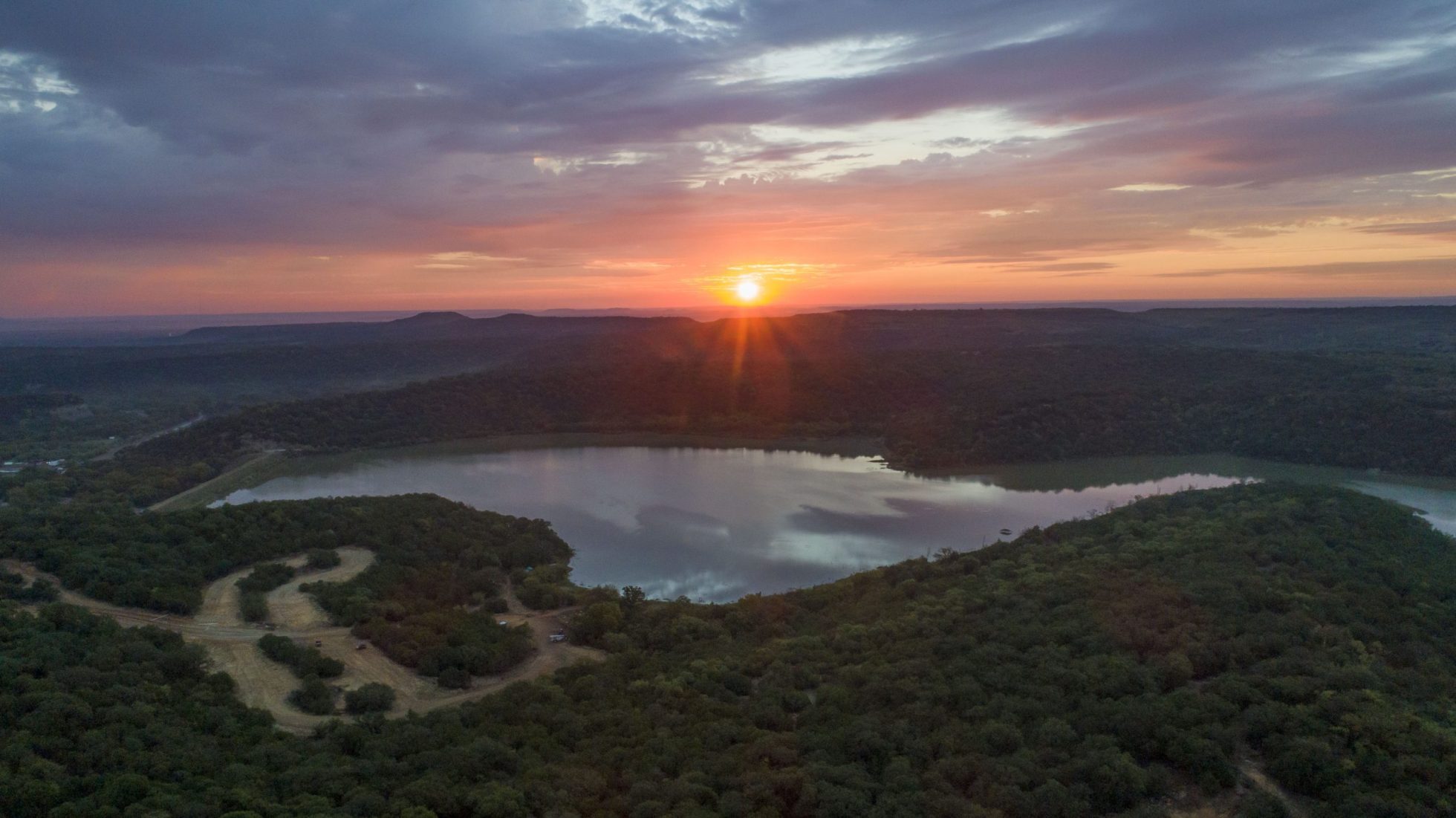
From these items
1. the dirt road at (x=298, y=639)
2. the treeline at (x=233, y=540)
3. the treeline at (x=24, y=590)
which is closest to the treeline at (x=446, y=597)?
the treeline at (x=233, y=540)

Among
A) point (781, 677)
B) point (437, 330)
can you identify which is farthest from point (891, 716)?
point (437, 330)

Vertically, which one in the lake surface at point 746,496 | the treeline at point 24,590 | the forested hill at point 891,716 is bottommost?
the lake surface at point 746,496

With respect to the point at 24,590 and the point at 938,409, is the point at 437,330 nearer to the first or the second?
the point at 938,409

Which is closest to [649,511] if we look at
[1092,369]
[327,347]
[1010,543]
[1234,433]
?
[1010,543]

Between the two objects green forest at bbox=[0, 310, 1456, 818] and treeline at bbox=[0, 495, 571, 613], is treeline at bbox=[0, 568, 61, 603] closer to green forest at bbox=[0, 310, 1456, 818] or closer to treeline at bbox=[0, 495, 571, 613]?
green forest at bbox=[0, 310, 1456, 818]

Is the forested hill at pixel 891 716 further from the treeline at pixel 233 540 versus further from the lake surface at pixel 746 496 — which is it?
the lake surface at pixel 746 496
